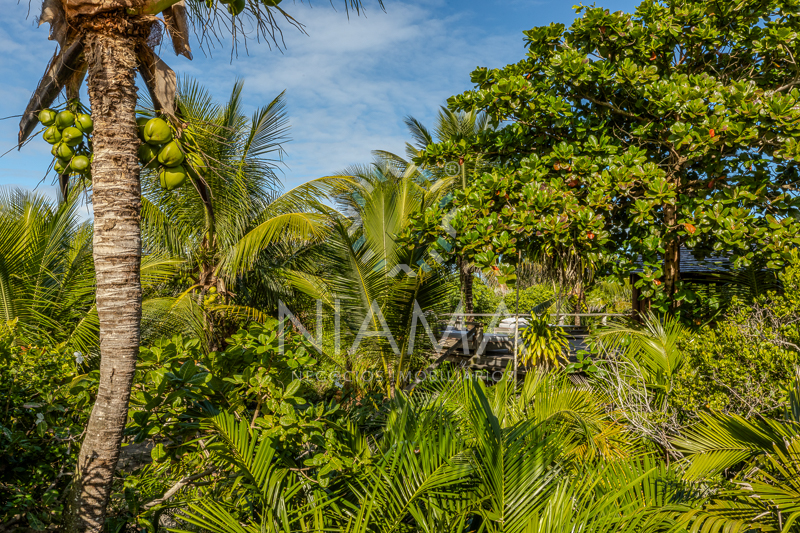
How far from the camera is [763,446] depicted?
2656mm

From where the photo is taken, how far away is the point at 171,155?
185 centimetres

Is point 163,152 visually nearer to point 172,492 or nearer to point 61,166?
point 61,166

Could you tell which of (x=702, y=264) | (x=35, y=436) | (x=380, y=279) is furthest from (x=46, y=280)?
(x=702, y=264)

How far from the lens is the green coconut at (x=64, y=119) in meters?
1.80

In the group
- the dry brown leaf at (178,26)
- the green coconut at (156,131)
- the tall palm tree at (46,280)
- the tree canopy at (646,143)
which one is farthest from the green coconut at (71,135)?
the tree canopy at (646,143)

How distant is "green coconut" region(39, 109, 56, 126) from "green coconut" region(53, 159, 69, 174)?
0.55 ft

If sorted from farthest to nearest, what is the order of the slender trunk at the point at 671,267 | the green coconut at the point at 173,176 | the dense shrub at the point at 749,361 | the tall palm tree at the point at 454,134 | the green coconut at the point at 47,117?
the tall palm tree at the point at 454,134 < the slender trunk at the point at 671,267 < the dense shrub at the point at 749,361 < the green coconut at the point at 173,176 < the green coconut at the point at 47,117

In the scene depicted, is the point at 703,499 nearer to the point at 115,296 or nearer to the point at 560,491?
the point at 560,491

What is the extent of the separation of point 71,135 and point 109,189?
0.26m

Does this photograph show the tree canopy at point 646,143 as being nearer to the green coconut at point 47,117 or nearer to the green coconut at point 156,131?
the green coconut at point 156,131

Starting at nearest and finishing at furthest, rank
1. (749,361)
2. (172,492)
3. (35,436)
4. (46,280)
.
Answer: (172,492), (35,436), (749,361), (46,280)

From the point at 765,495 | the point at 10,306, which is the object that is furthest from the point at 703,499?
the point at 10,306

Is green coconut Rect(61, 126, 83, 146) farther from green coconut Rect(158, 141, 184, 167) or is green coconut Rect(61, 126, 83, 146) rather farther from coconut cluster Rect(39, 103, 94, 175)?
green coconut Rect(158, 141, 184, 167)

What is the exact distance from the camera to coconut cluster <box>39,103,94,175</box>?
180cm
